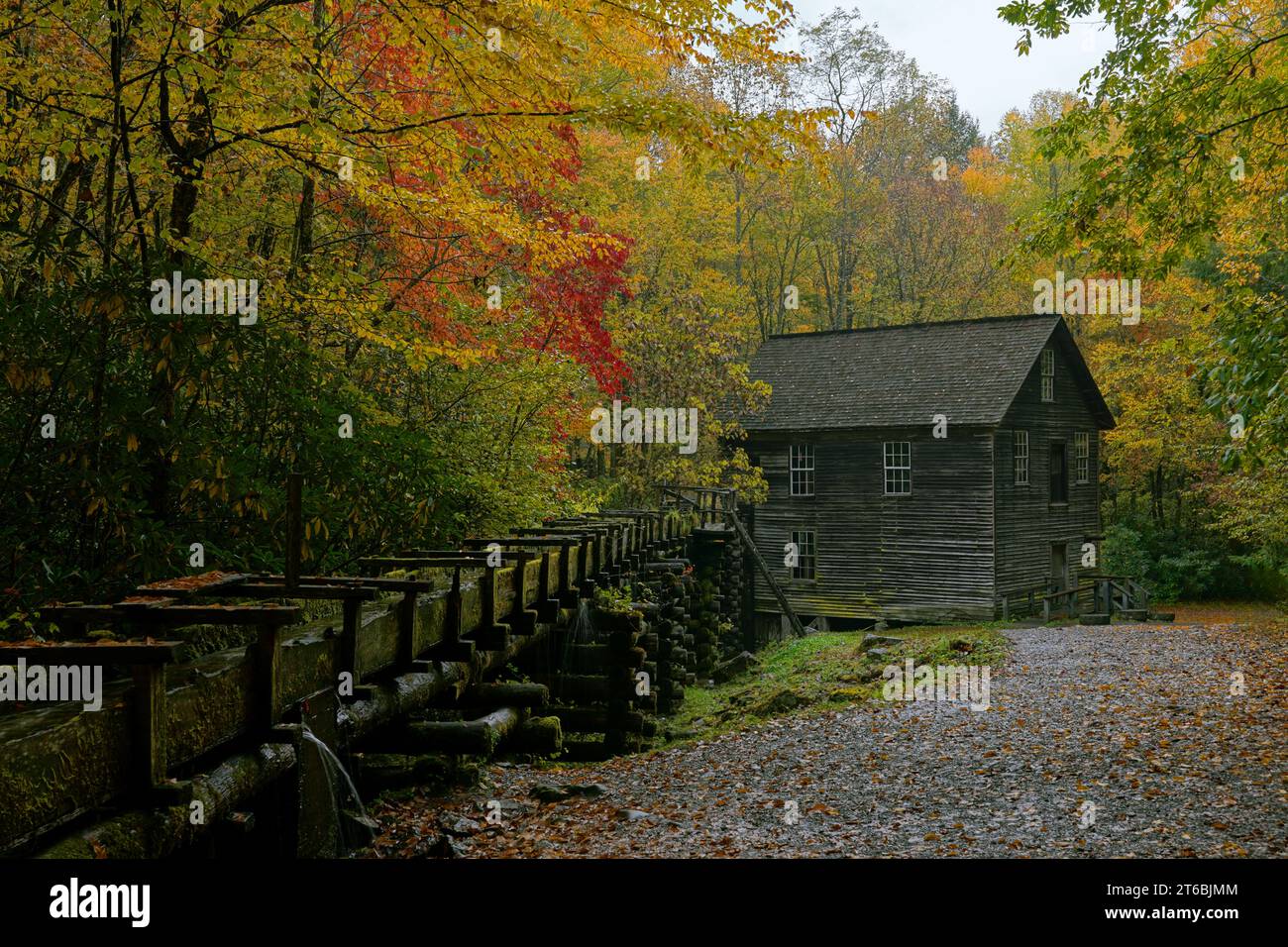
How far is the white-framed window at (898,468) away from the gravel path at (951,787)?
49.5ft

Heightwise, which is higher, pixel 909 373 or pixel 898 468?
pixel 909 373

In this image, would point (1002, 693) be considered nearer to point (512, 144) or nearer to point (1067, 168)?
point (512, 144)

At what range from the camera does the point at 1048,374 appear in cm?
3106

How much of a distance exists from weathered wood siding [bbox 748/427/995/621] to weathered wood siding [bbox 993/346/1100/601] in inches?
29.8

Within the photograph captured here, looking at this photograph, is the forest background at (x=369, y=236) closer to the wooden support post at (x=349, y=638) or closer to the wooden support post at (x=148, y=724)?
the wooden support post at (x=349, y=638)

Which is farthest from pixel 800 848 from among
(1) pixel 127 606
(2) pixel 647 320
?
(2) pixel 647 320

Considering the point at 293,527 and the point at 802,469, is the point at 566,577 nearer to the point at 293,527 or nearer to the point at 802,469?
the point at 293,527

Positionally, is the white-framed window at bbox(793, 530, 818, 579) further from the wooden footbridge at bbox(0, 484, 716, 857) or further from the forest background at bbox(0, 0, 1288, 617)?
the wooden footbridge at bbox(0, 484, 716, 857)

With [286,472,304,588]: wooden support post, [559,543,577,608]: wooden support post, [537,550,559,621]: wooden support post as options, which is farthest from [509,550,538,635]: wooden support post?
[286,472,304,588]: wooden support post

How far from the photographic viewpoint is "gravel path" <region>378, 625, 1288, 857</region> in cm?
753

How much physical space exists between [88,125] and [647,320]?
61.4 ft

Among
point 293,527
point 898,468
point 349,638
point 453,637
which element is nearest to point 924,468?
point 898,468

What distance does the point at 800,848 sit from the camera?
7645 mm

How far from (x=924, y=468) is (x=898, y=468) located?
867mm
